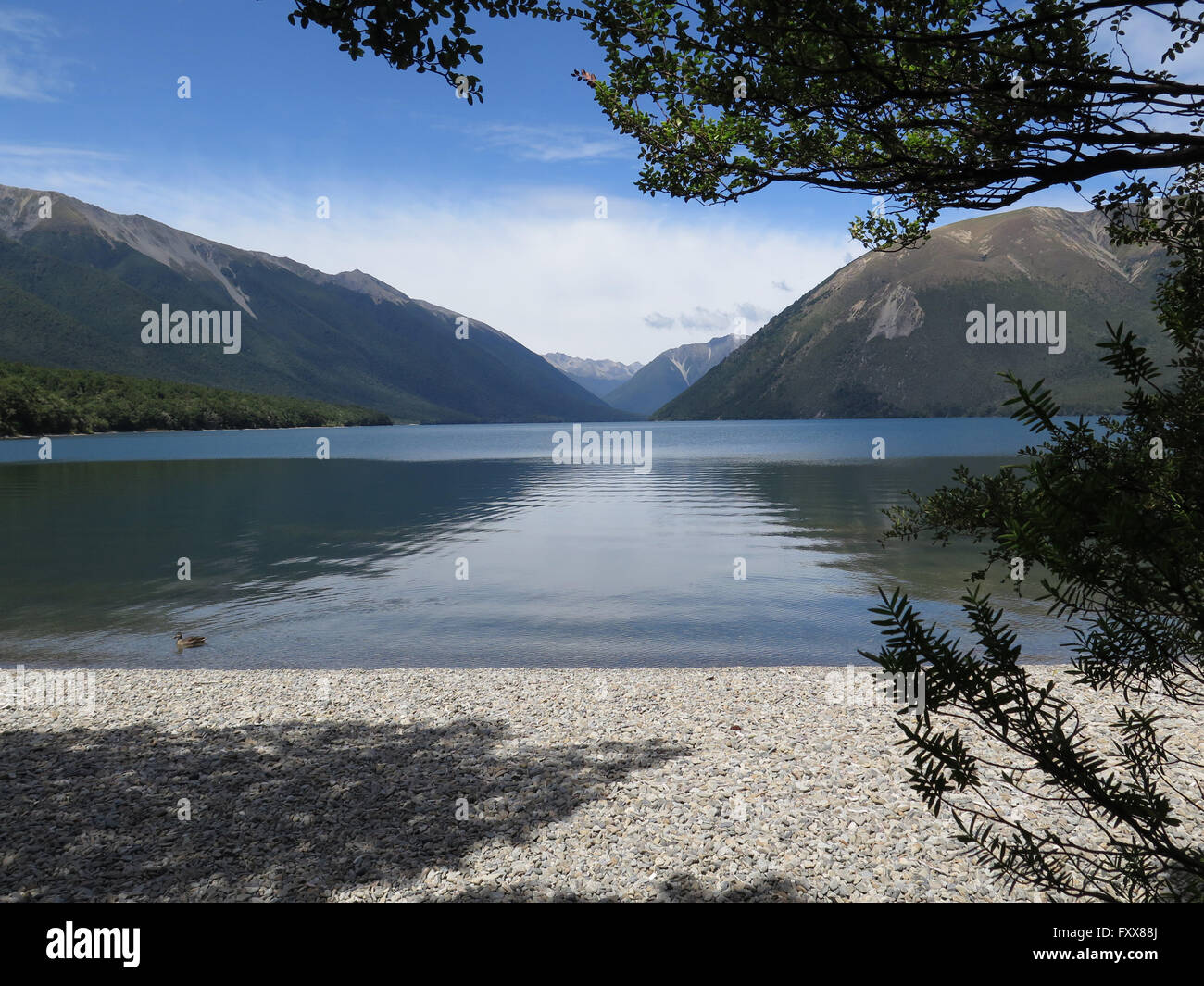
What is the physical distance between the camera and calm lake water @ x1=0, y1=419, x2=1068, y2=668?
2017 cm

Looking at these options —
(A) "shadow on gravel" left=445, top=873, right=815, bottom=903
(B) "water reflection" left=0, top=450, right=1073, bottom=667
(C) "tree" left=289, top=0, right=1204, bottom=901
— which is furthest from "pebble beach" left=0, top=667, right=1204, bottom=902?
(B) "water reflection" left=0, top=450, right=1073, bottom=667

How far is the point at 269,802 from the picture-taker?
29.3 feet

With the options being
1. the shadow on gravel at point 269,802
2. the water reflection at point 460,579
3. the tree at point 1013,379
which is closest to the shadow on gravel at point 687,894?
the shadow on gravel at point 269,802

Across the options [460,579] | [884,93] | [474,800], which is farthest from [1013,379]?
[460,579]

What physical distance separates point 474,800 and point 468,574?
2176 cm

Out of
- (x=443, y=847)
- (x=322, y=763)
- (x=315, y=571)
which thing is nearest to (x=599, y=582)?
(x=315, y=571)

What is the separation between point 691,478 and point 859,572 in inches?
2002

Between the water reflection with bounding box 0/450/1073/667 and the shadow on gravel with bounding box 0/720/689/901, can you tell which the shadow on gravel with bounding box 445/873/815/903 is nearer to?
the shadow on gravel with bounding box 0/720/689/901

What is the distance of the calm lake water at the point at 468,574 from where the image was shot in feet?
66.2

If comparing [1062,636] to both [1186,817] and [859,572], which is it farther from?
[1186,817]

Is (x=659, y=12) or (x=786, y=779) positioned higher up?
(x=659, y=12)

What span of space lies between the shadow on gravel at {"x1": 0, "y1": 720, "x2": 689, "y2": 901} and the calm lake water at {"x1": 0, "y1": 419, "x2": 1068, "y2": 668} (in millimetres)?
4979
